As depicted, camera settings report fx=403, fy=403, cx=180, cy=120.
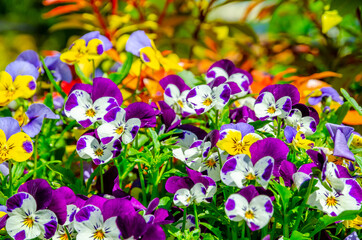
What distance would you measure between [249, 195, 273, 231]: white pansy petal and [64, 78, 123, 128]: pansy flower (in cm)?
31

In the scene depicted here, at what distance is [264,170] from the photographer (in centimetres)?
59

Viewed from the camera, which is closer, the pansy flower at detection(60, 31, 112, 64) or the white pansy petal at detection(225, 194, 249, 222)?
the white pansy petal at detection(225, 194, 249, 222)

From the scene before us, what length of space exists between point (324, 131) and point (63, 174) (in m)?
0.57

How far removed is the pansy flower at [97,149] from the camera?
2.29ft

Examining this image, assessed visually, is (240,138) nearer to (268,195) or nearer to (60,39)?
(268,195)

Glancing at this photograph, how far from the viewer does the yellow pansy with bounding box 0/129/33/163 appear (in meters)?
0.68

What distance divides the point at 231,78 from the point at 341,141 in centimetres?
34

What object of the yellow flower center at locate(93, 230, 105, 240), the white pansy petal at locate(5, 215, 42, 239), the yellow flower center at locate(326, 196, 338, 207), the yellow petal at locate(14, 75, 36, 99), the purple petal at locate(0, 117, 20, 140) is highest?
the yellow petal at locate(14, 75, 36, 99)

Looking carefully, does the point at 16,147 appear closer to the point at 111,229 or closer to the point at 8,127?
the point at 8,127

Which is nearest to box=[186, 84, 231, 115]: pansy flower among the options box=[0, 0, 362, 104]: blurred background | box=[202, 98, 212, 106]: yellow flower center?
box=[202, 98, 212, 106]: yellow flower center

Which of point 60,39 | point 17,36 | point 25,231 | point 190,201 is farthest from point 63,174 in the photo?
point 17,36

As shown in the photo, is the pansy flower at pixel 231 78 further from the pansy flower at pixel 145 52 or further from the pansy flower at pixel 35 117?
the pansy flower at pixel 35 117

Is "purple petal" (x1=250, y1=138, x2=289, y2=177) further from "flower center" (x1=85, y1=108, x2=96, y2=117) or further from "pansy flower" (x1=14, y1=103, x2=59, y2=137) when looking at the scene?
"pansy flower" (x1=14, y1=103, x2=59, y2=137)

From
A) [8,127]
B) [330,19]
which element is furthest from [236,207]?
[330,19]
